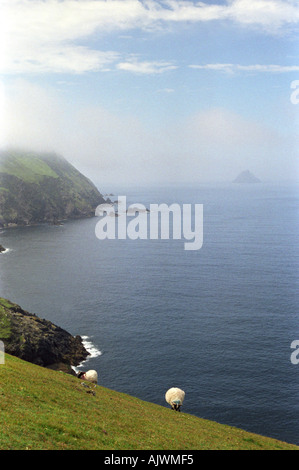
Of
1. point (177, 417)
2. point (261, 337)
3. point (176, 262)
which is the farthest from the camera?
point (176, 262)

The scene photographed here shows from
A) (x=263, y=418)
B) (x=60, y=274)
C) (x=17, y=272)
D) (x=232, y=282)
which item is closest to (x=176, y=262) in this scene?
(x=232, y=282)

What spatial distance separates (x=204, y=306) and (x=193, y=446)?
299ft

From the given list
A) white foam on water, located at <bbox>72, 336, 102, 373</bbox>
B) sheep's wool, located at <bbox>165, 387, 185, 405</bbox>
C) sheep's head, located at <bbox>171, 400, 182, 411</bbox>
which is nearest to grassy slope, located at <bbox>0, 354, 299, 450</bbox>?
sheep's head, located at <bbox>171, 400, 182, 411</bbox>

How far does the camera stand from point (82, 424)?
110ft

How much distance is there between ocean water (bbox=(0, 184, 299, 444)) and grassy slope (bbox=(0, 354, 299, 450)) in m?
30.5

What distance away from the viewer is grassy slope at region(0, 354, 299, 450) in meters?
28.5

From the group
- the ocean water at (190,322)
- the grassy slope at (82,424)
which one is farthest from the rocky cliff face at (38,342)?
the grassy slope at (82,424)

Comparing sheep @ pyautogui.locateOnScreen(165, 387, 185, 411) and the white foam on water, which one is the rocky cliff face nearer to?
the white foam on water

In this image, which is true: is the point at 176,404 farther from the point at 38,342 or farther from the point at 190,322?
the point at 190,322

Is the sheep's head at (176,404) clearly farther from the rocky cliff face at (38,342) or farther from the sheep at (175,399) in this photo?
the rocky cliff face at (38,342)

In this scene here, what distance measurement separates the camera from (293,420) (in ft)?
235

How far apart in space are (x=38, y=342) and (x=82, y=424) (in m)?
62.6
